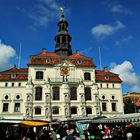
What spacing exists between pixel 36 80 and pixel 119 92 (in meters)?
21.7

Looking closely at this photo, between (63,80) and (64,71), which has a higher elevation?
(64,71)

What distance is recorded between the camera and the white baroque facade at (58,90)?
170ft

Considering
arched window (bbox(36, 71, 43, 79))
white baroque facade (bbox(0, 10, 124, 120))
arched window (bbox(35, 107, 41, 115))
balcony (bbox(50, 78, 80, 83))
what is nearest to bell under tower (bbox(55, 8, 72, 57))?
white baroque facade (bbox(0, 10, 124, 120))

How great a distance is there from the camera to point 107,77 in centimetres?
5884

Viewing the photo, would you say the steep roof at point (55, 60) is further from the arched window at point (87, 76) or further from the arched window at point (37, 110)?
the arched window at point (37, 110)

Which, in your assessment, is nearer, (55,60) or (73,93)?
(73,93)

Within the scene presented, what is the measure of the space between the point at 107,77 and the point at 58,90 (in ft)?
46.0

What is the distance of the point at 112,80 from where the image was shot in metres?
58.5

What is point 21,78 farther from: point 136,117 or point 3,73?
point 136,117

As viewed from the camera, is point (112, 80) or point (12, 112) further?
point (112, 80)

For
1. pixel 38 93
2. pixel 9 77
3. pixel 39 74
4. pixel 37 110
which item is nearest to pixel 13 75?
pixel 9 77

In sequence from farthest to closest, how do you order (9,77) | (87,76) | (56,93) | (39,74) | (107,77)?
(107,77), (87,76), (9,77), (39,74), (56,93)

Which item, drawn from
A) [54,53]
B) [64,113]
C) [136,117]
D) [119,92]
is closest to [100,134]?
[136,117]

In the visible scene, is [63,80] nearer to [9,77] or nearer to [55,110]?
[55,110]
